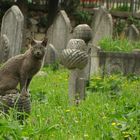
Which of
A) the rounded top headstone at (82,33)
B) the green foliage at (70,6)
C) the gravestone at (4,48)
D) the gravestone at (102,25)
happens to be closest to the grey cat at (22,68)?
the rounded top headstone at (82,33)

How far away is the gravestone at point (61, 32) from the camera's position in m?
13.8

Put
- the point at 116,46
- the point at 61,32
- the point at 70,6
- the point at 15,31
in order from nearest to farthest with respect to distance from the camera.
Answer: the point at 116,46 < the point at 15,31 < the point at 61,32 < the point at 70,6

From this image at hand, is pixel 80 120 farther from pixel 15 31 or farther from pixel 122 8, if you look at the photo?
pixel 122 8

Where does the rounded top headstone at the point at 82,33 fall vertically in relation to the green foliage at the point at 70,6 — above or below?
above

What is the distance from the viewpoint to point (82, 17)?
62.6 feet

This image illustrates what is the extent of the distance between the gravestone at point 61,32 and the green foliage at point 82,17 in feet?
16.0

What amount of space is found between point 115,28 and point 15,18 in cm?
772

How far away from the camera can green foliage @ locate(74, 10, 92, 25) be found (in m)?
19.1

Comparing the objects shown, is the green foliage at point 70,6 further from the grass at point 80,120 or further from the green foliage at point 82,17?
the grass at point 80,120

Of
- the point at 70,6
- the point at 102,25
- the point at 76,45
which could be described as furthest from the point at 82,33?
the point at 70,6

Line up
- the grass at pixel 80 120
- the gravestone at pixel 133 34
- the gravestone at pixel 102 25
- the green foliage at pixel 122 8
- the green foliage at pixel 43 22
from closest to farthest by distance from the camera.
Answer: the grass at pixel 80 120
the gravestone at pixel 102 25
the gravestone at pixel 133 34
the green foliage at pixel 43 22
the green foliage at pixel 122 8

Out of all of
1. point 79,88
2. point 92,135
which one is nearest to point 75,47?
point 79,88

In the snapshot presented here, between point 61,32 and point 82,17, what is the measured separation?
17.1 feet

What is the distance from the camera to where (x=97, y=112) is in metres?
6.04
